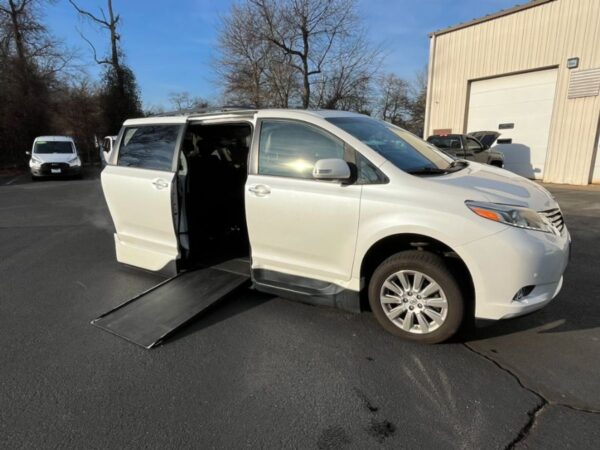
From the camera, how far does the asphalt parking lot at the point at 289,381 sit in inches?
86.8

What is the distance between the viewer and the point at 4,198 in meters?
11.5

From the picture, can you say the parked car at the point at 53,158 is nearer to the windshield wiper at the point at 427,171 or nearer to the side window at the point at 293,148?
the side window at the point at 293,148

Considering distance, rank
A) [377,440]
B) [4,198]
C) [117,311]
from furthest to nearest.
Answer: [4,198] → [117,311] → [377,440]

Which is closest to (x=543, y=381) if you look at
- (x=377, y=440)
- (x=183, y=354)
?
(x=377, y=440)

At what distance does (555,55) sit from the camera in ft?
43.6

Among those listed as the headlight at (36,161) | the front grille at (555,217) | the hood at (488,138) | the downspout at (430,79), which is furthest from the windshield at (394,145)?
the headlight at (36,161)

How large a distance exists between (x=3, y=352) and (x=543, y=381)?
13.2ft

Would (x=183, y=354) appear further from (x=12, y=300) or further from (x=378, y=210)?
(x=12, y=300)

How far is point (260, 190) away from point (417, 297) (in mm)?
1618

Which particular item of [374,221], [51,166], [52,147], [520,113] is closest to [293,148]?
[374,221]

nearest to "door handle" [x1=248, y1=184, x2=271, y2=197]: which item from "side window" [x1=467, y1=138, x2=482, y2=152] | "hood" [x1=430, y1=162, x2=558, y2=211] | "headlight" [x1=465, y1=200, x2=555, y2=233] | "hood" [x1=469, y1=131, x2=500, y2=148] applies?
"hood" [x1=430, y1=162, x2=558, y2=211]

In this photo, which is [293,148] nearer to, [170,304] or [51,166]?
[170,304]

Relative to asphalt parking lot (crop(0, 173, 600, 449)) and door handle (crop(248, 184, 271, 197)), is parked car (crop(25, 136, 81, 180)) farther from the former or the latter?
door handle (crop(248, 184, 271, 197))

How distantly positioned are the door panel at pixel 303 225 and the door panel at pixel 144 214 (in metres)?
1.12
